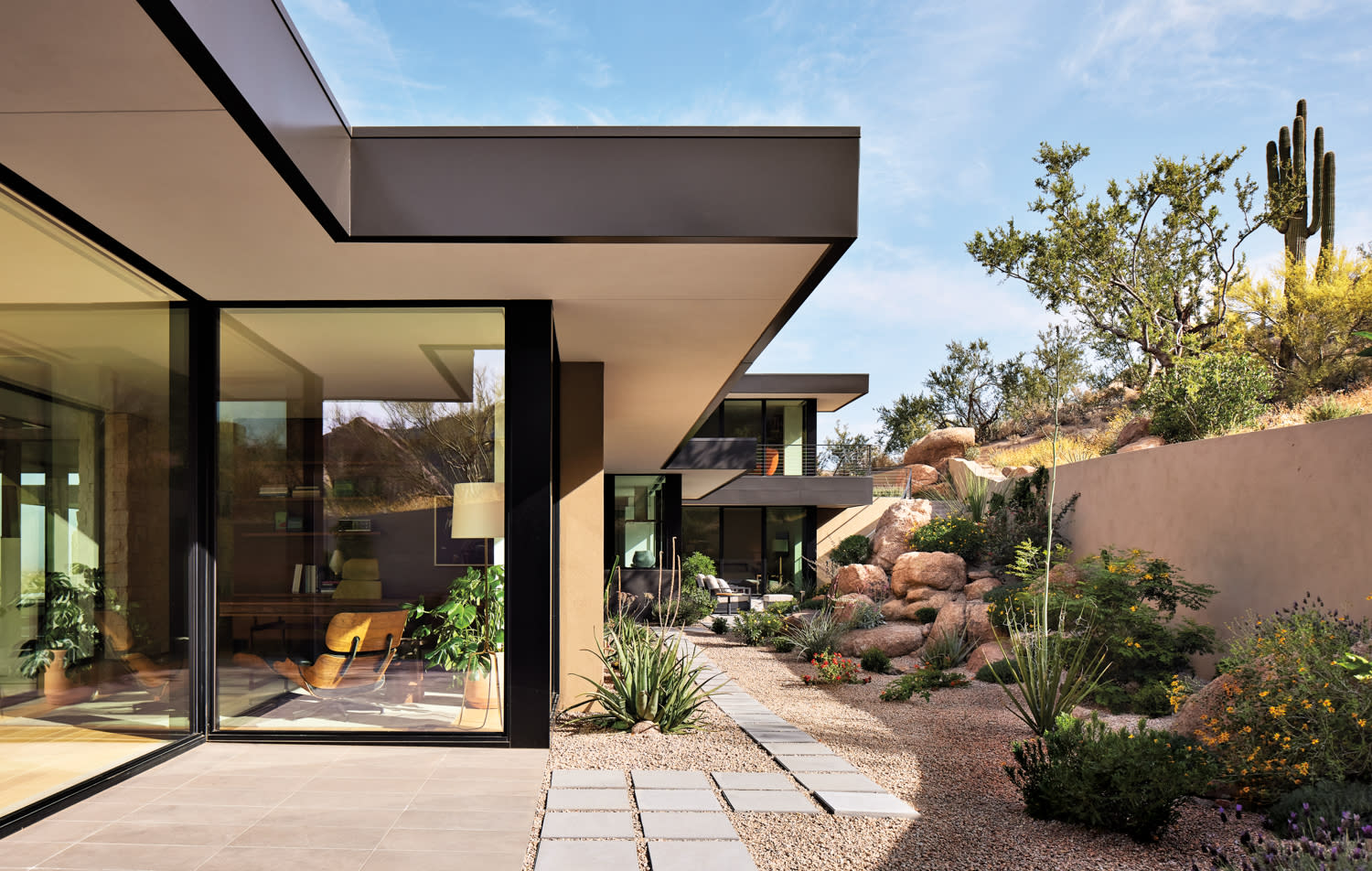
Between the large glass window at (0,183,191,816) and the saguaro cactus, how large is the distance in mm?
20957

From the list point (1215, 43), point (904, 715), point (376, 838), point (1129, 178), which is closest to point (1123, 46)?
point (1215, 43)

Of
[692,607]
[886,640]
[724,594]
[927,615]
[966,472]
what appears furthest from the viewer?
[966,472]

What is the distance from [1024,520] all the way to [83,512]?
11.9m

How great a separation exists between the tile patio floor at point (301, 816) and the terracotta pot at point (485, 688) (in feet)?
1.04

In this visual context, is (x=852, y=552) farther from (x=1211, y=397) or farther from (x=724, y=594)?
(x=1211, y=397)

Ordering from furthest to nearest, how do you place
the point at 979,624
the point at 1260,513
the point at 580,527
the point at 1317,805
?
1. the point at 979,624
2. the point at 1260,513
3. the point at 580,527
4. the point at 1317,805

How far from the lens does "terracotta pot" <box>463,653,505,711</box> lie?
535 centimetres

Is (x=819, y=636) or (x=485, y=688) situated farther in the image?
(x=819, y=636)

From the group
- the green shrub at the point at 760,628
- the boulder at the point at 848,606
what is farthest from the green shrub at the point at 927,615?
the green shrub at the point at 760,628

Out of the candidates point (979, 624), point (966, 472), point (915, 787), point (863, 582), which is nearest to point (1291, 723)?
point (915, 787)

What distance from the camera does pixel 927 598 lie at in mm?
12375

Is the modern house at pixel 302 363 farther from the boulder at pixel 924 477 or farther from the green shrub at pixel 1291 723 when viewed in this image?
the boulder at pixel 924 477

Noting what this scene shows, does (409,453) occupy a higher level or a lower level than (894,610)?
higher

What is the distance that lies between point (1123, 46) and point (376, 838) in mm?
29086
